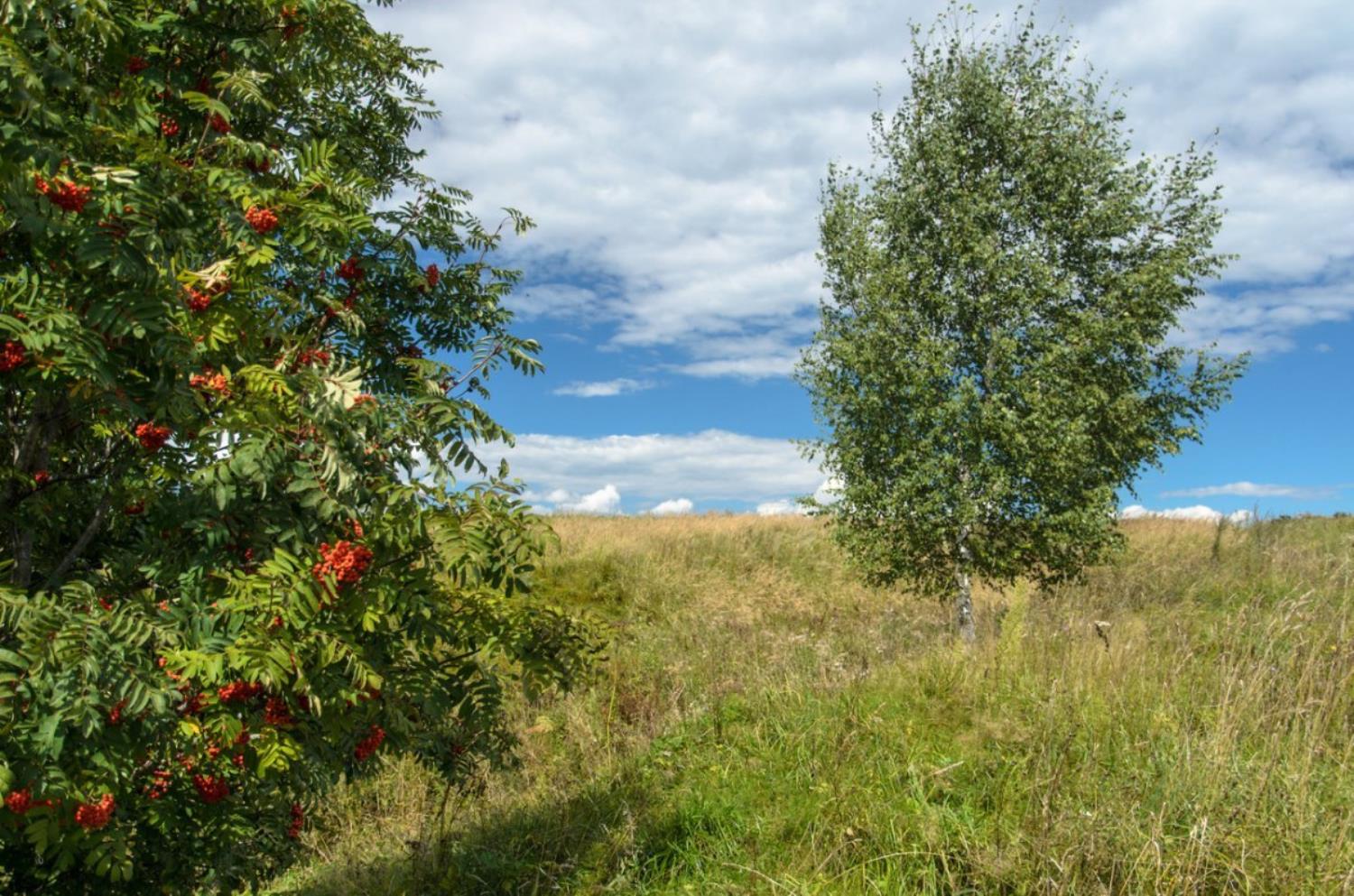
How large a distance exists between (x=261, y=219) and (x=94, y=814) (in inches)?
92.2

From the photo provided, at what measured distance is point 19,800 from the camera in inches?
117

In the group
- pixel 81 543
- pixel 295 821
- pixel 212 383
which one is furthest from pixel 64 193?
pixel 295 821

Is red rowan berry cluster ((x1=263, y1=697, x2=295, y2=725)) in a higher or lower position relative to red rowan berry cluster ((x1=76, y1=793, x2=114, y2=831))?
higher

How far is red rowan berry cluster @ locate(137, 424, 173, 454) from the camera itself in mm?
3703

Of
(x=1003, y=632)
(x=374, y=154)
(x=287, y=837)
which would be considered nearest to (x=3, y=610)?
(x=287, y=837)

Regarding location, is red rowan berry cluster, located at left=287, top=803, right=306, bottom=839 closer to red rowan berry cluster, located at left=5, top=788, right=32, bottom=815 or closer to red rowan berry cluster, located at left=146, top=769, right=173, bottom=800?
red rowan berry cluster, located at left=146, top=769, right=173, bottom=800

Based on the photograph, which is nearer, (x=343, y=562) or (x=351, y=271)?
(x=343, y=562)

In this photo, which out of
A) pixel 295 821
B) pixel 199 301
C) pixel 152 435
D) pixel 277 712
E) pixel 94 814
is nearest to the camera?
pixel 94 814

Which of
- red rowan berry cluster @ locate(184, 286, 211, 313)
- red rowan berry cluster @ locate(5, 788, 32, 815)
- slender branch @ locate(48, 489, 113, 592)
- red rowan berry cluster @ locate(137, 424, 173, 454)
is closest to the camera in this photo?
red rowan berry cluster @ locate(5, 788, 32, 815)

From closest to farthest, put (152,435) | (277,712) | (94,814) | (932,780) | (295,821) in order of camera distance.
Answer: (94,814)
(277,712)
(152,435)
(295,821)
(932,780)

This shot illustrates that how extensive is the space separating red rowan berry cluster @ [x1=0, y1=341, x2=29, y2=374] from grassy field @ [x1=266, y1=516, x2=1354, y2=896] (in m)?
3.15

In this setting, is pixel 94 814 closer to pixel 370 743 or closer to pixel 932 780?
pixel 370 743

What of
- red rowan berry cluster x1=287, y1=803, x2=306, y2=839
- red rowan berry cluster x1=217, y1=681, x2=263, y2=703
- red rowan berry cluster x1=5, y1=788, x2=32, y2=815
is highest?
red rowan berry cluster x1=217, y1=681, x2=263, y2=703

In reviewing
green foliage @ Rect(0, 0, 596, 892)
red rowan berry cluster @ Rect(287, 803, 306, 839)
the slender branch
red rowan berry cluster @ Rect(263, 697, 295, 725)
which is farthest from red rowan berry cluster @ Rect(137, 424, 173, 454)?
Result: red rowan berry cluster @ Rect(287, 803, 306, 839)
